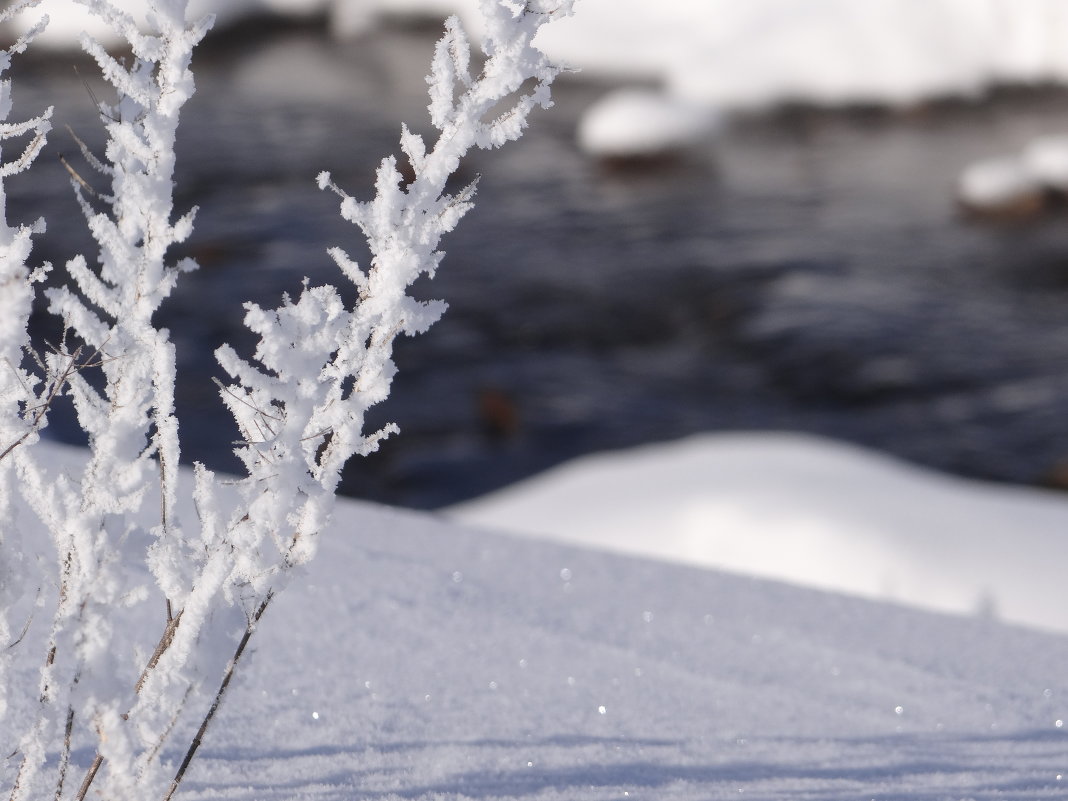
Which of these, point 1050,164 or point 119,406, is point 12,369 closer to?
point 119,406

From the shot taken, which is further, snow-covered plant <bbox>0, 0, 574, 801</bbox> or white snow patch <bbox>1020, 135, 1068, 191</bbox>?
white snow patch <bbox>1020, 135, 1068, 191</bbox>

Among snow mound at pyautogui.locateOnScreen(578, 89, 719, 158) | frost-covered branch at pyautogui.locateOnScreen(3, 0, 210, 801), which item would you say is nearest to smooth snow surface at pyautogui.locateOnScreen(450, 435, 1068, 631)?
frost-covered branch at pyautogui.locateOnScreen(3, 0, 210, 801)

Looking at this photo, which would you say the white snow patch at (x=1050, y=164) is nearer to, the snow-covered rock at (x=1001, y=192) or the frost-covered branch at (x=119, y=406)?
the snow-covered rock at (x=1001, y=192)

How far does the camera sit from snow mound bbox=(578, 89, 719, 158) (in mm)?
10984

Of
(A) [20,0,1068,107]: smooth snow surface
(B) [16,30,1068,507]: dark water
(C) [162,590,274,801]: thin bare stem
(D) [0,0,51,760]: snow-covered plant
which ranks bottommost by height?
(C) [162,590,274,801]: thin bare stem

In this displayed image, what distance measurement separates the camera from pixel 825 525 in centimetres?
402

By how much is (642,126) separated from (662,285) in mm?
2918

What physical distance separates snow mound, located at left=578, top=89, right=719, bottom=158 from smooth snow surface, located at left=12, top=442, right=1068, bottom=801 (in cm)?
865

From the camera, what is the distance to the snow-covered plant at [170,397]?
1.20 meters

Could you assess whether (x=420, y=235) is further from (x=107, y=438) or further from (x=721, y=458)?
(x=721, y=458)

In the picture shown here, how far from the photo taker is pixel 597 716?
1.87m

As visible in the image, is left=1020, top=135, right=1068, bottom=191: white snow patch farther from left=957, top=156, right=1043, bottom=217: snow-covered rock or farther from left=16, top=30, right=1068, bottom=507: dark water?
left=16, top=30, right=1068, bottom=507: dark water

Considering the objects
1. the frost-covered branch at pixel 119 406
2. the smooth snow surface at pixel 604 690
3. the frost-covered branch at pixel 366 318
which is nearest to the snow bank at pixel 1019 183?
the smooth snow surface at pixel 604 690

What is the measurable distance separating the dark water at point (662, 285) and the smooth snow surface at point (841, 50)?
54 cm
